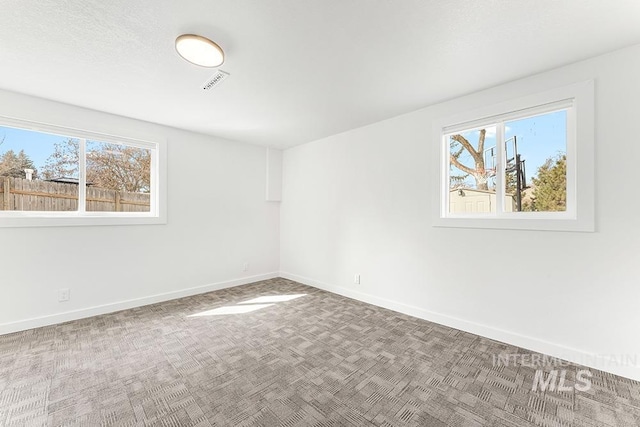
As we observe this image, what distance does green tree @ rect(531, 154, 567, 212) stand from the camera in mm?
2361

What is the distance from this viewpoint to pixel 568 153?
2299mm

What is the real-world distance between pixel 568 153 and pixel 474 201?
0.85m

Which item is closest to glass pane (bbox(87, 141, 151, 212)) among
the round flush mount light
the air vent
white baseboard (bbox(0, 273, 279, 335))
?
white baseboard (bbox(0, 273, 279, 335))

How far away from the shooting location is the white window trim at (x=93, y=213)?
280 centimetres

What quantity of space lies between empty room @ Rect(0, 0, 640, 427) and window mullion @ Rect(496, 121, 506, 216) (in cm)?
3

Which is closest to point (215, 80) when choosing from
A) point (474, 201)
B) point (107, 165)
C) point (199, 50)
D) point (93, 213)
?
→ point (199, 50)

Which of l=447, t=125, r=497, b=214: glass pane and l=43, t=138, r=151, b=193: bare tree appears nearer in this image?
l=447, t=125, r=497, b=214: glass pane

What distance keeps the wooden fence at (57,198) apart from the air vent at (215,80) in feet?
6.59

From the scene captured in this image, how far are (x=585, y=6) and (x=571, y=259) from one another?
1824 mm

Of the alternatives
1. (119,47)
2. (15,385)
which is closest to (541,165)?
(119,47)

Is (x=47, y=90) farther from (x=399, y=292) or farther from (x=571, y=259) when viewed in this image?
(x=571, y=259)

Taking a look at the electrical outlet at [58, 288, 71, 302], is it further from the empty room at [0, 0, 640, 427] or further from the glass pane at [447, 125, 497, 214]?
the glass pane at [447, 125, 497, 214]

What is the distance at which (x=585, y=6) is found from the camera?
1606mm

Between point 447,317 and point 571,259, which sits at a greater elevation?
point 571,259
